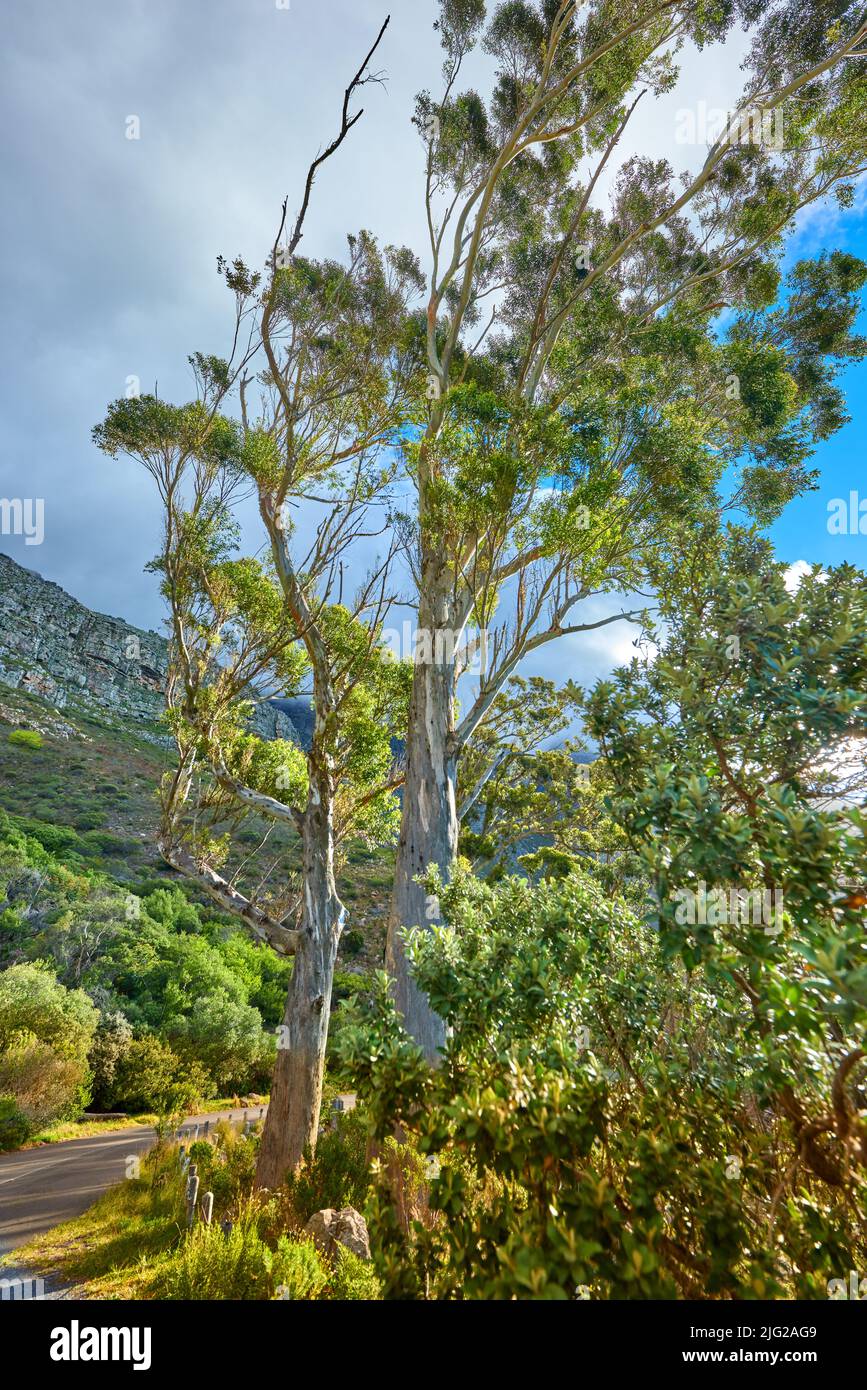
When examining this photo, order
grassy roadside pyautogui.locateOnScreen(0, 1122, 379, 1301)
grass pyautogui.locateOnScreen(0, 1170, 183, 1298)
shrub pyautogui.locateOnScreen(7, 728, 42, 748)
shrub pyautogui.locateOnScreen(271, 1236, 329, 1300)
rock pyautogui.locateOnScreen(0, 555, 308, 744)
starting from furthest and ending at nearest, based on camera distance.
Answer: rock pyautogui.locateOnScreen(0, 555, 308, 744), shrub pyautogui.locateOnScreen(7, 728, 42, 748), grass pyautogui.locateOnScreen(0, 1170, 183, 1298), grassy roadside pyautogui.locateOnScreen(0, 1122, 379, 1301), shrub pyautogui.locateOnScreen(271, 1236, 329, 1300)

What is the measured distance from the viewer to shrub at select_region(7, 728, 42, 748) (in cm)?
3688

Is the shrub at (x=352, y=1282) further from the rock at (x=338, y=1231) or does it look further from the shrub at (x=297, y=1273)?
the rock at (x=338, y=1231)

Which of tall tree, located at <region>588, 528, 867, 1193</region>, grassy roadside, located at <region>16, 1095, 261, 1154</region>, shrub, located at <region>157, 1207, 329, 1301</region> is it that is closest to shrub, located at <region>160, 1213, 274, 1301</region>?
shrub, located at <region>157, 1207, 329, 1301</region>

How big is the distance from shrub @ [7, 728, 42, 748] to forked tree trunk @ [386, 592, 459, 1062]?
39.1 meters

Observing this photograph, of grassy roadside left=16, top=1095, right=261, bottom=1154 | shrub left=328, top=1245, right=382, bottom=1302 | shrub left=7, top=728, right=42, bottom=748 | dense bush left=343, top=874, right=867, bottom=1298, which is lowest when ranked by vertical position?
grassy roadside left=16, top=1095, right=261, bottom=1154

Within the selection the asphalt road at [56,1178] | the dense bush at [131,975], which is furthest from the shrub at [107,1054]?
the asphalt road at [56,1178]

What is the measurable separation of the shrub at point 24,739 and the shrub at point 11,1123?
103ft

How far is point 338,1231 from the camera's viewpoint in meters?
5.04

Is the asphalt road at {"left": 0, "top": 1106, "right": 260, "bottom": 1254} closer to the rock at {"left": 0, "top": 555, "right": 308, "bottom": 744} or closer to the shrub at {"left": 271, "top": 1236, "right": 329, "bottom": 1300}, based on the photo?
the shrub at {"left": 271, "top": 1236, "right": 329, "bottom": 1300}

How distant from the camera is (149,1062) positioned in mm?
16047

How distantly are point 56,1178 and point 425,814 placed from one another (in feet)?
29.0

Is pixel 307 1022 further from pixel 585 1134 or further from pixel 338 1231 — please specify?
pixel 585 1134

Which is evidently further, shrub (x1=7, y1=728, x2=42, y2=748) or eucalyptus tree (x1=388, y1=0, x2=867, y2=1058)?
shrub (x1=7, y1=728, x2=42, y2=748)

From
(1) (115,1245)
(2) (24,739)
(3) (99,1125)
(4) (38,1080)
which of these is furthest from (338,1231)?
(2) (24,739)
